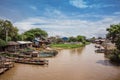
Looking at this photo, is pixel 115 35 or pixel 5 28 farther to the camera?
pixel 5 28

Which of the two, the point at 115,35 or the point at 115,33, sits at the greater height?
the point at 115,33

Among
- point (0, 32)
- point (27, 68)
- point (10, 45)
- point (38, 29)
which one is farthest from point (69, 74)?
point (38, 29)

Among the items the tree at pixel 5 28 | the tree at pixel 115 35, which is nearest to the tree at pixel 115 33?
the tree at pixel 115 35

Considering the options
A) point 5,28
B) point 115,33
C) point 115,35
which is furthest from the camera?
point 5,28

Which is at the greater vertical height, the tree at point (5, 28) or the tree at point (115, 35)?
the tree at point (5, 28)

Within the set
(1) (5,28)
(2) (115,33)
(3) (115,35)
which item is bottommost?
(3) (115,35)

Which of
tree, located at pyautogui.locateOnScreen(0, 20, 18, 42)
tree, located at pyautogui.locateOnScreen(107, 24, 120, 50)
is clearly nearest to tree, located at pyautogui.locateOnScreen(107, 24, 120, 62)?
tree, located at pyautogui.locateOnScreen(107, 24, 120, 50)

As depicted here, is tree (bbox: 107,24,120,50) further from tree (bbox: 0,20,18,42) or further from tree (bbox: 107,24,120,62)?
tree (bbox: 0,20,18,42)

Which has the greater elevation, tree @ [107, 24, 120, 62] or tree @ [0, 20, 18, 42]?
tree @ [0, 20, 18, 42]

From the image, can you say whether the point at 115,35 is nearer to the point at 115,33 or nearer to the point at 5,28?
the point at 115,33

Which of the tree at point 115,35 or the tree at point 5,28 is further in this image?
the tree at point 5,28

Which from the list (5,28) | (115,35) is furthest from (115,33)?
(5,28)

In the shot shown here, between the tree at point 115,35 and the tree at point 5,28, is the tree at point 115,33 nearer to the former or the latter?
the tree at point 115,35

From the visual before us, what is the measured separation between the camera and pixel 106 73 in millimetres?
21266
